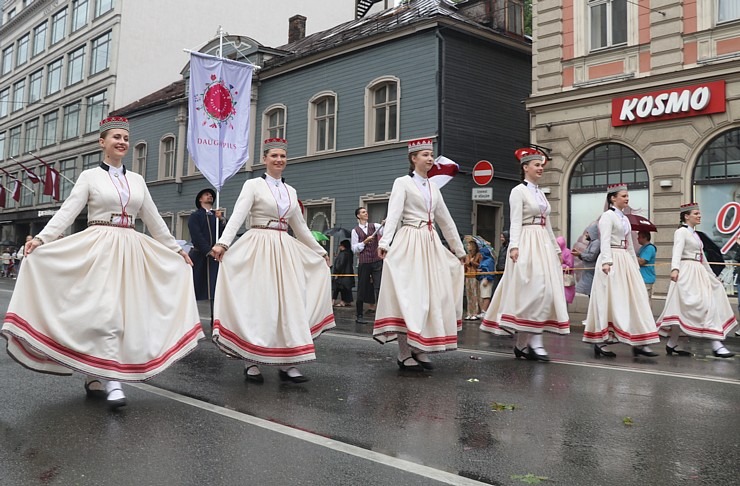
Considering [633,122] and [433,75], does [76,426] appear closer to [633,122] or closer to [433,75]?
[633,122]

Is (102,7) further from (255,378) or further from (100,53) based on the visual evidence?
(255,378)

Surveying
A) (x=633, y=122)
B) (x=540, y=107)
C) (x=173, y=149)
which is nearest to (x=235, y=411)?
(x=633, y=122)

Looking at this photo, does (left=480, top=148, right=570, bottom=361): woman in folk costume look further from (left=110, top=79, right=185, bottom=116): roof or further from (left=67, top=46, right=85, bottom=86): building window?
(left=67, top=46, right=85, bottom=86): building window

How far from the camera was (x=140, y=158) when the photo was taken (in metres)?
34.0

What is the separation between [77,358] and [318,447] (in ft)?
6.81

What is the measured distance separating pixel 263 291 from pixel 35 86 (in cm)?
4837

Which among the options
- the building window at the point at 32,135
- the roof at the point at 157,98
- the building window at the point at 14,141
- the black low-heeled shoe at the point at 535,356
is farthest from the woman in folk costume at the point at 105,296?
the building window at the point at 14,141

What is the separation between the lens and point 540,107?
59.6 feet

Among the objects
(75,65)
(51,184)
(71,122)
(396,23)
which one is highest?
(75,65)

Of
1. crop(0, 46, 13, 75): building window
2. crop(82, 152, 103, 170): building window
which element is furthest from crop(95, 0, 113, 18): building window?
crop(0, 46, 13, 75): building window

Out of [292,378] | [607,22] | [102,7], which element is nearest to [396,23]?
[607,22]

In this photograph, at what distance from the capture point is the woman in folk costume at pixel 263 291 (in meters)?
6.01

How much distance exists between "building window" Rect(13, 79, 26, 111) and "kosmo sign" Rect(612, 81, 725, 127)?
45.3 m

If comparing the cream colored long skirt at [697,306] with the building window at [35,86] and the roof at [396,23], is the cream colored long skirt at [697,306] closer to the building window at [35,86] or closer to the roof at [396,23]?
the roof at [396,23]
